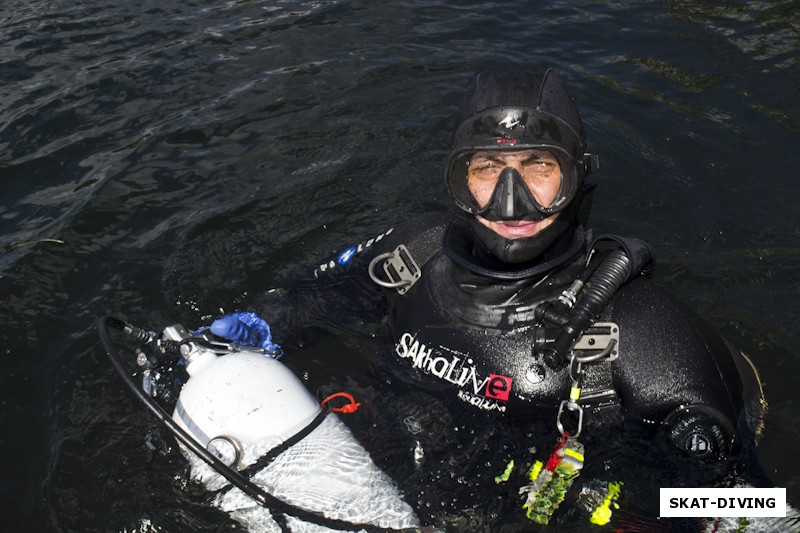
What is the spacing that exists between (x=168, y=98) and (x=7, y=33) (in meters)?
2.38

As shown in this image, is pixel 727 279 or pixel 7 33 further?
pixel 7 33

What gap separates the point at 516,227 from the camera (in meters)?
3.35

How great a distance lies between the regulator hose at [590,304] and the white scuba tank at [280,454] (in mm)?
884

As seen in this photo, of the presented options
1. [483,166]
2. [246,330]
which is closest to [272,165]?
[246,330]

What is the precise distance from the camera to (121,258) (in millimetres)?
5391

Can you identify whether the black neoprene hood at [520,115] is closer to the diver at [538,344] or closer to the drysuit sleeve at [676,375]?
the diver at [538,344]

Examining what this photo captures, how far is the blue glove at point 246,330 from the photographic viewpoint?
377 cm

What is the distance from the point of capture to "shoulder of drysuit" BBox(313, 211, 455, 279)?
404 cm

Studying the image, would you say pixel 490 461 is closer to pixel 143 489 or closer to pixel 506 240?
pixel 506 240

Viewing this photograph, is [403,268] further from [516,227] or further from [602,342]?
[602,342]

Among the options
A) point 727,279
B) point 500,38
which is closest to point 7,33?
point 500,38

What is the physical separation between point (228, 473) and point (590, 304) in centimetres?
154

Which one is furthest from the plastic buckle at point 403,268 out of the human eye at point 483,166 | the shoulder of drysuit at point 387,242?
the human eye at point 483,166

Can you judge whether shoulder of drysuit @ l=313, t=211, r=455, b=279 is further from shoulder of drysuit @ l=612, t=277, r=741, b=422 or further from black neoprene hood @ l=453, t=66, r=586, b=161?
shoulder of drysuit @ l=612, t=277, r=741, b=422
